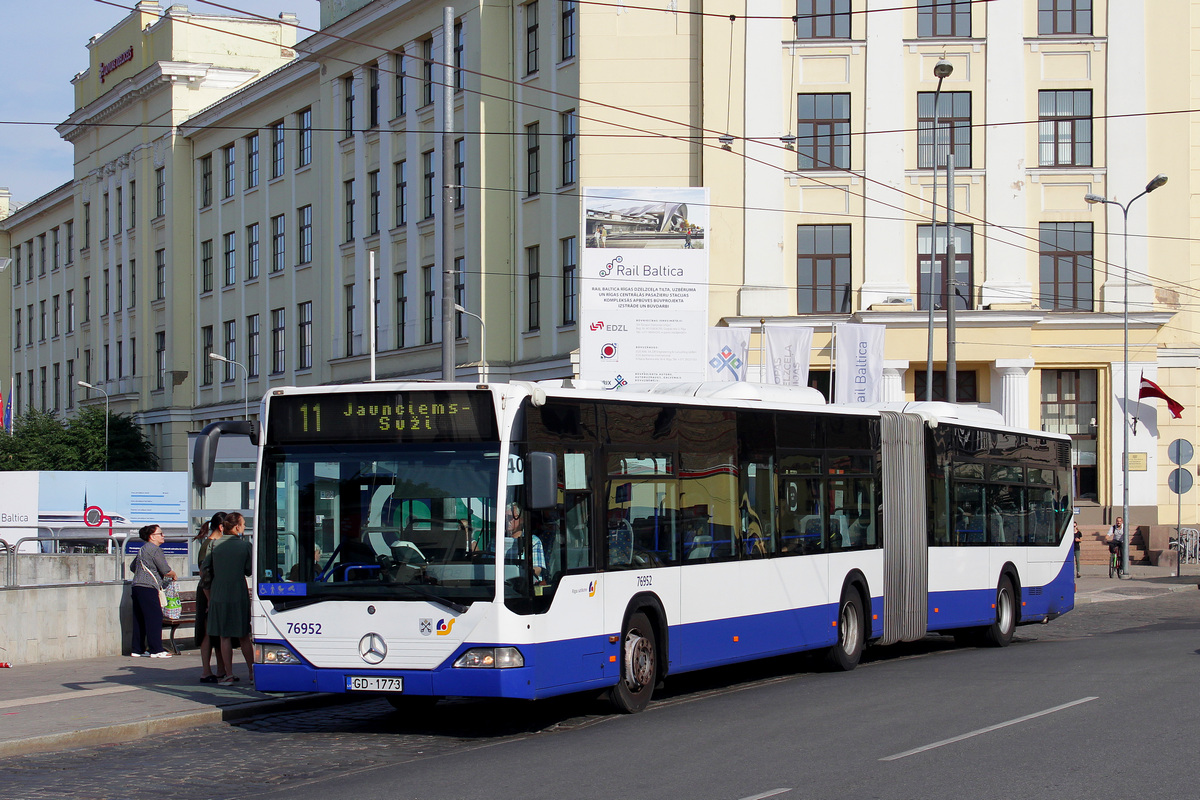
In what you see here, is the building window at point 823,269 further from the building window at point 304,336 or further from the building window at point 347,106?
the building window at point 304,336

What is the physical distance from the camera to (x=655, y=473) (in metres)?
13.1

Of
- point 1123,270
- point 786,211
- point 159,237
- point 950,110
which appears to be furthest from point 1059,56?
point 159,237

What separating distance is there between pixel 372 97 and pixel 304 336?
9430 millimetres

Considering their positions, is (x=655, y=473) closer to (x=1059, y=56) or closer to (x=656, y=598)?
(x=656, y=598)

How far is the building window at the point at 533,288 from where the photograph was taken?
41250 millimetres

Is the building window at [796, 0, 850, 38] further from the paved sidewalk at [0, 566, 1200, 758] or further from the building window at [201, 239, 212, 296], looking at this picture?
the building window at [201, 239, 212, 296]

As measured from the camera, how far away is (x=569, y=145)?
131 feet

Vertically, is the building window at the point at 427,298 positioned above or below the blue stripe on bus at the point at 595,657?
above

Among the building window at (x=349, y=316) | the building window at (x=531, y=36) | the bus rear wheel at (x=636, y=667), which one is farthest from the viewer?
the building window at (x=349, y=316)

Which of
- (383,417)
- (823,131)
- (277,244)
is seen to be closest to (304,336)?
(277,244)

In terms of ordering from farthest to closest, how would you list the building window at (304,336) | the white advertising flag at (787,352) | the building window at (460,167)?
the building window at (304,336) → the building window at (460,167) → the white advertising flag at (787,352)

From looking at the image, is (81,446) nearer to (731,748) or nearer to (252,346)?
(252,346)

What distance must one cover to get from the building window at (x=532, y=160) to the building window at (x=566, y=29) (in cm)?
224

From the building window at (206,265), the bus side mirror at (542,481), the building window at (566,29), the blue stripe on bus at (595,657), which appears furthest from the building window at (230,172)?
the bus side mirror at (542,481)
